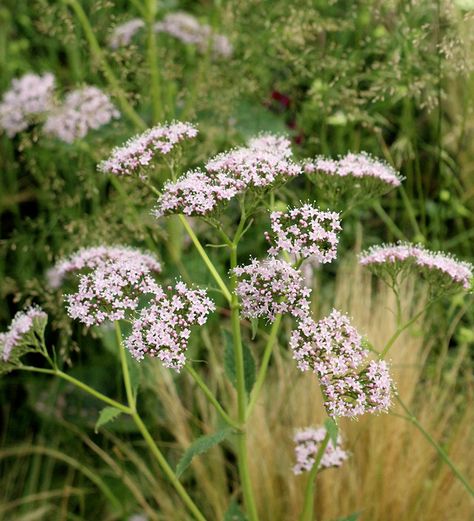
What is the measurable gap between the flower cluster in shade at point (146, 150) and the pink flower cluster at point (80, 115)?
40.0 inches

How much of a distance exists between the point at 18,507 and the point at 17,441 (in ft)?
0.93

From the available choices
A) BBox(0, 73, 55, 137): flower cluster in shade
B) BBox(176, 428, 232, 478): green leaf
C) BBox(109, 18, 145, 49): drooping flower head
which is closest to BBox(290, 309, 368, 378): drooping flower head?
BBox(176, 428, 232, 478): green leaf

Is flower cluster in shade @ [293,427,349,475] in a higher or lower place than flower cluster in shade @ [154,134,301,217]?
lower

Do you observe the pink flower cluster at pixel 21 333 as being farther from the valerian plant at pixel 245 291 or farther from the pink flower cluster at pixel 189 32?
the pink flower cluster at pixel 189 32

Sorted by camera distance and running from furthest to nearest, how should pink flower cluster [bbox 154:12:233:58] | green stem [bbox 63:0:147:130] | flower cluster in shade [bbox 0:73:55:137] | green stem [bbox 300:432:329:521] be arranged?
1. pink flower cluster [bbox 154:12:233:58]
2. flower cluster in shade [bbox 0:73:55:137]
3. green stem [bbox 63:0:147:130]
4. green stem [bbox 300:432:329:521]

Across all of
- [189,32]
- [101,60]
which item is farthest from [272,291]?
[189,32]

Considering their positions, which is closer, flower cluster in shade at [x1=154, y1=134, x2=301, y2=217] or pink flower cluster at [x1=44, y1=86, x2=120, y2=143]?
flower cluster in shade at [x1=154, y1=134, x2=301, y2=217]

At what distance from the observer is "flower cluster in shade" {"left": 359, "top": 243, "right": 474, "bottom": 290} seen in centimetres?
170

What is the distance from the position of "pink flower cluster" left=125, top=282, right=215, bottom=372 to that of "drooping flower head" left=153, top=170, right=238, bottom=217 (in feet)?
0.52

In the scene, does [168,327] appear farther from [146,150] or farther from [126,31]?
[126,31]

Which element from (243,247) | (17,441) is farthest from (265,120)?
(17,441)

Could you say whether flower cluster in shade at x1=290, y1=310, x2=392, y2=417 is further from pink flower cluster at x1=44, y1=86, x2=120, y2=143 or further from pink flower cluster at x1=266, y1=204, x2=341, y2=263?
pink flower cluster at x1=44, y1=86, x2=120, y2=143

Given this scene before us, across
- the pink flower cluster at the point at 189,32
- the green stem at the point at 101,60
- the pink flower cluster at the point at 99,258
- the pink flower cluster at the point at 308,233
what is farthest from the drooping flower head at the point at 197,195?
the pink flower cluster at the point at 189,32

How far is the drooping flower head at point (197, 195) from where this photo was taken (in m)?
1.52
